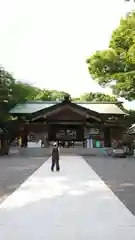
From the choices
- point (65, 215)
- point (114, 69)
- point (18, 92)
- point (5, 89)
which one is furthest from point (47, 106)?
point (65, 215)

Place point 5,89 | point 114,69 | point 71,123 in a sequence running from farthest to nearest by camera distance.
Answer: point 71,123 < point 5,89 < point 114,69

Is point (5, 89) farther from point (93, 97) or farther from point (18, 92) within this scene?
point (93, 97)

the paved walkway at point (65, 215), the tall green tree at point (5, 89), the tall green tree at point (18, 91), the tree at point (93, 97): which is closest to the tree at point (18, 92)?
the tall green tree at point (18, 91)

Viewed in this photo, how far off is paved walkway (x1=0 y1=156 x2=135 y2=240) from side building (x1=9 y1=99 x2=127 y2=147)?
31.2m

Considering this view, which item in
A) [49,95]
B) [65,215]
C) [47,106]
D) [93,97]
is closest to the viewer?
[65,215]

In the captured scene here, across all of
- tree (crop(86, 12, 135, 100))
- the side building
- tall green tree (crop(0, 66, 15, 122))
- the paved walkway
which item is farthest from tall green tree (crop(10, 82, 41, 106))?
the paved walkway

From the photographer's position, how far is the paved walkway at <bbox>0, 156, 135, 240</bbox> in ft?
20.1

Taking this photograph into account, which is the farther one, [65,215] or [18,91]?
[18,91]

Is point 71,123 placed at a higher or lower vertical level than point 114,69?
lower

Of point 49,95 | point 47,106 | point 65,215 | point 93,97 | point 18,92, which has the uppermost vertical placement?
point 49,95

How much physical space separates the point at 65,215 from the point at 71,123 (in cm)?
3596

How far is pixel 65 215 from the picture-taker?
774 cm

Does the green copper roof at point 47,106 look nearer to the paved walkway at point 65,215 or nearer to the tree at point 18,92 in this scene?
the tree at point 18,92

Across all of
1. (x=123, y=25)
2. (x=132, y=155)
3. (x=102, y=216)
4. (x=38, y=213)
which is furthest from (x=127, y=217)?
(x=132, y=155)
